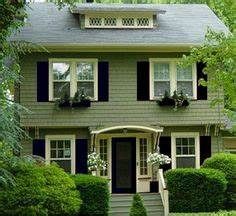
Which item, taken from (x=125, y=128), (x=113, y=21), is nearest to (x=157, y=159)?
(x=125, y=128)

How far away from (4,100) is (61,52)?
7.96 m

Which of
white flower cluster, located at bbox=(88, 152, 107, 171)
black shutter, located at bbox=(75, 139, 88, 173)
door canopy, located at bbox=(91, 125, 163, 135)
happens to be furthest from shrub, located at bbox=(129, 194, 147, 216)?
black shutter, located at bbox=(75, 139, 88, 173)

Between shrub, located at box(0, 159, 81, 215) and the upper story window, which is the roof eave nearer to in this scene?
the upper story window

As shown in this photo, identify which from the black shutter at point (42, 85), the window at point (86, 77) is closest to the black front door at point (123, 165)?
the window at point (86, 77)

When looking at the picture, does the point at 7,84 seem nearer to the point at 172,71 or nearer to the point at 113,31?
the point at 113,31

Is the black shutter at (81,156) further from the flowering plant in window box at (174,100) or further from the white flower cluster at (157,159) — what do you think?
the flowering plant in window box at (174,100)

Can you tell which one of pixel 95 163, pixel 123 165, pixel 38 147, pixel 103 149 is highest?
pixel 38 147

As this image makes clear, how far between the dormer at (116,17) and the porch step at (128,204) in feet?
20.5

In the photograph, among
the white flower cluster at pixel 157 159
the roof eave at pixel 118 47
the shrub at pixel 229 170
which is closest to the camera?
the shrub at pixel 229 170

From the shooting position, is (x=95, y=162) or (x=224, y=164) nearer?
(x=224, y=164)

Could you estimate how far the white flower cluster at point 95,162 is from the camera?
2083cm

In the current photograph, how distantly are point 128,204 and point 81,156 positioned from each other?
250cm

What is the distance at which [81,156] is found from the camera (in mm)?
21734

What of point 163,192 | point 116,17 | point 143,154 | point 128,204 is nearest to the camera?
point 163,192
